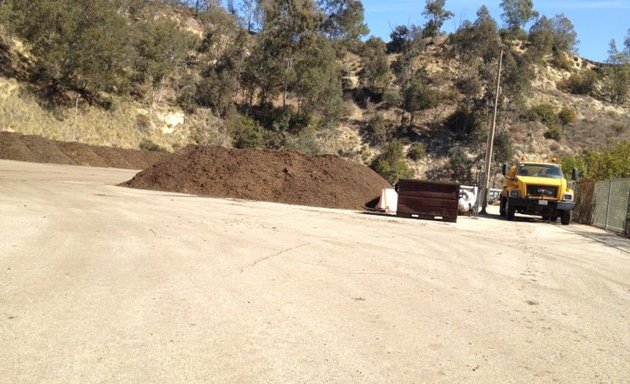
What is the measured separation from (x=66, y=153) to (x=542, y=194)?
34770 mm

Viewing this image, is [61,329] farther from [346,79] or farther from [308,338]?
[346,79]

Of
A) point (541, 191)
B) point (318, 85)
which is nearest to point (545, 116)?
point (318, 85)

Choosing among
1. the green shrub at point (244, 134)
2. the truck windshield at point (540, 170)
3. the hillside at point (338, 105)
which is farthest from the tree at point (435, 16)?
the truck windshield at point (540, 170)

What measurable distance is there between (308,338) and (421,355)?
110 centimetres

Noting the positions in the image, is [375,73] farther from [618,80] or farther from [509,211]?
[509,211]

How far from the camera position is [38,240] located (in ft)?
34.3

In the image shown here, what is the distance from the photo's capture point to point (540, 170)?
86.6 feet

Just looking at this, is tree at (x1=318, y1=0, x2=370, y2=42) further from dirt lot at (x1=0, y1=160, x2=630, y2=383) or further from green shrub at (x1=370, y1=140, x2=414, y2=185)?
dirt lot at (x1=0, y1=160, x2=630, y2=383)

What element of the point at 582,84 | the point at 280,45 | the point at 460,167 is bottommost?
the point at 460,167

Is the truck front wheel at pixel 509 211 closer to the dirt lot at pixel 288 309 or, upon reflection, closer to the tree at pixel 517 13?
the dirt lot at pixel 288 309

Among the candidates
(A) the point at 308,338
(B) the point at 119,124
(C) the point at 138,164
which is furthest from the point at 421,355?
(B) the point at 119,124

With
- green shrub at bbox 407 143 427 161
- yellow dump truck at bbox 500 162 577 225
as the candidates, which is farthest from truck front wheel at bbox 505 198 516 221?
green shrub at bbox 407 143 427 161

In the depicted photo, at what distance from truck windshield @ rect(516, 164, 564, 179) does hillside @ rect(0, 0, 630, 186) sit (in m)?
39.6

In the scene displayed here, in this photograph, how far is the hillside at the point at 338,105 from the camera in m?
59.8
